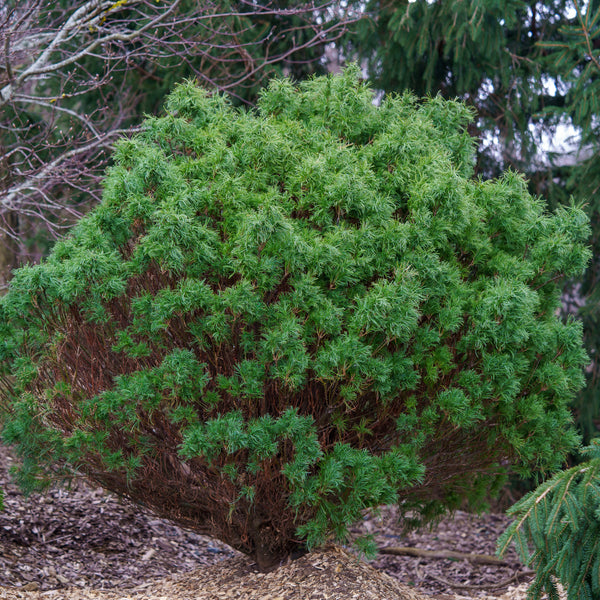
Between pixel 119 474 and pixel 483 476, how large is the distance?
2399 mm

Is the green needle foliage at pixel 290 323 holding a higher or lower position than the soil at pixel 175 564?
higher

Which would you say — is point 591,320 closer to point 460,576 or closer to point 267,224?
point 460,576

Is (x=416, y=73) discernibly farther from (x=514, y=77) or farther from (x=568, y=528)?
(x=568, y=528)

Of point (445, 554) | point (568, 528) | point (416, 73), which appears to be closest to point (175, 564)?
point (445, 554)

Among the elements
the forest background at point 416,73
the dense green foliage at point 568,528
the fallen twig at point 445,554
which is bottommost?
the fallen twig at point 445,554

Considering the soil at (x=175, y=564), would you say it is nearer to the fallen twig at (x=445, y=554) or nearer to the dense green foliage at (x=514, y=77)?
the fallen twig at (x=445, y=554)

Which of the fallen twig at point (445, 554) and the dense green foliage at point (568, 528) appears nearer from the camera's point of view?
the dense green foliage at point (568, 528)

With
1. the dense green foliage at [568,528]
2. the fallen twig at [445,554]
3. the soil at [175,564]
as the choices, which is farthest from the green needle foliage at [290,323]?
the fallen twig at [445,554]

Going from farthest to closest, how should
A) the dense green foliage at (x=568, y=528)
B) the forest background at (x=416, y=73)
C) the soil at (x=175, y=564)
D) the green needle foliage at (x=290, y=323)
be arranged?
1. the forest background at (x=416, y=73)
2. the soil at (x=175, y=564)
3. the green needle foliage at (x=290, y=323)
4. the dense green foliage at (x=568, y=528)

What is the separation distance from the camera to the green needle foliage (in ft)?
11.6

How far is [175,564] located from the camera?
19.8 feet

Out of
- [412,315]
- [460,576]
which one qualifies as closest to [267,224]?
[412,315]

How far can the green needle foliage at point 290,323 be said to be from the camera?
353 centimetres

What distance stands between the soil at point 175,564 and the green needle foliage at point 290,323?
33cm
